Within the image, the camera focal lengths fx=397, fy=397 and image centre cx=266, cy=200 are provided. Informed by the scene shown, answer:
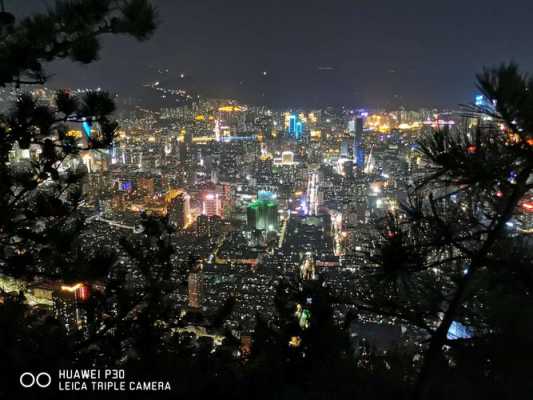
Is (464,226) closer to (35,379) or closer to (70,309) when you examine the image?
(35,379)

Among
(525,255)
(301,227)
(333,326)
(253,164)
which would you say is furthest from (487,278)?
(253,164)

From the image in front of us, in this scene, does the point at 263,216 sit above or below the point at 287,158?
below

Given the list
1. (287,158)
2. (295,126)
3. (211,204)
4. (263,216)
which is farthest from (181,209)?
(295,126)

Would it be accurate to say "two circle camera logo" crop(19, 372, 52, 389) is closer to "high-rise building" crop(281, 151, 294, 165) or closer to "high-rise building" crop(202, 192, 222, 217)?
"high-rise building" crop(202, 192, 222, 217)

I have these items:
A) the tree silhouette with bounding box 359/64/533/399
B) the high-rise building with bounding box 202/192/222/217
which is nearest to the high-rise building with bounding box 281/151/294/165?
the high-rise building with bounding box 202/192/222/217

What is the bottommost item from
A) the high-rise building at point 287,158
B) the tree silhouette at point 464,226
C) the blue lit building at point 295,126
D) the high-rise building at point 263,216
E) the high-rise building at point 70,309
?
the high-rise building at point 263,216

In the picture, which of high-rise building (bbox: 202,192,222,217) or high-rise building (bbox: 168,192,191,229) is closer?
high-rise building (bbox: 168,192,191,229)

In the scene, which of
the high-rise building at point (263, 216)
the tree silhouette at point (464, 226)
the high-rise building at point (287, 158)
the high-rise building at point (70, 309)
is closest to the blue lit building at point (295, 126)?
the high-rise building at point (287, 158)

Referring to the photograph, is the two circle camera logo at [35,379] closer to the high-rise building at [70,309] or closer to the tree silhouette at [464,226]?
the high-rise building at [70,309]

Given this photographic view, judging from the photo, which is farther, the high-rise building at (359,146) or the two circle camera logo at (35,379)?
the high-rise building at (359,146)
